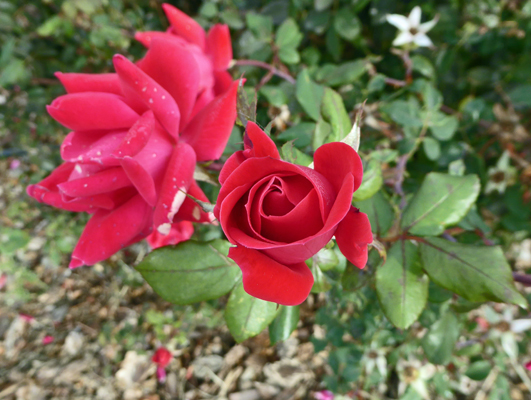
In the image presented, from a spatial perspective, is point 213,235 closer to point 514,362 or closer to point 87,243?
point 87,243

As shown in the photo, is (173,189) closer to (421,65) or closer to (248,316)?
(248,316)

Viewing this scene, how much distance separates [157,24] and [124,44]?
0.86 feet

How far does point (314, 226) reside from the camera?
0.37m

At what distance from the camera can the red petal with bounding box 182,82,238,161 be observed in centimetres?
55

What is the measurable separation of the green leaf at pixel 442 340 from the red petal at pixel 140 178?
882 mm

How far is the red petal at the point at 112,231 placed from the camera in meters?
0.52

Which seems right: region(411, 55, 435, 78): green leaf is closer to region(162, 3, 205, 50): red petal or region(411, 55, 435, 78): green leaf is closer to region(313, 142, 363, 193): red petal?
region(162, 3, 205, 50): red petal

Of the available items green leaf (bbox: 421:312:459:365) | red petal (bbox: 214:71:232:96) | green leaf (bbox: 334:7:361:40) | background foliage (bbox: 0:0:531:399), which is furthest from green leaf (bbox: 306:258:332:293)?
green leaf (bbox: 334:7:361:40)

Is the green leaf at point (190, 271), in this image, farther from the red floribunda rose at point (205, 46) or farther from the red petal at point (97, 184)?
the red floribunda rose at point (205, 46)

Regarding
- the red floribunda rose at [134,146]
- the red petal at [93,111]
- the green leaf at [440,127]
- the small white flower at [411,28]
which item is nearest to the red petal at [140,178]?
the red floribunda rose at [134,146]

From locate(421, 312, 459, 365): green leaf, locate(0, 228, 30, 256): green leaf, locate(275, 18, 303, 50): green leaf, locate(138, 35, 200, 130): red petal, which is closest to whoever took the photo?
locate(138, 35, 200, 130): red petal

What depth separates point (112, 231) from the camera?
0.52 metres

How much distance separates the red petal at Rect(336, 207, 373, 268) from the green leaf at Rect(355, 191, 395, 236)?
28cm

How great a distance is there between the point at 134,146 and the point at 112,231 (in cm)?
15
